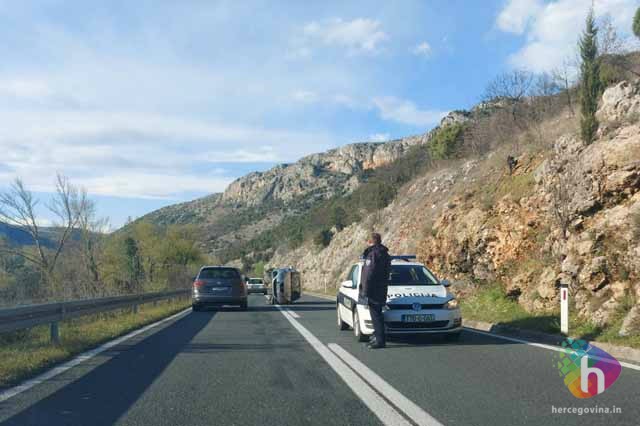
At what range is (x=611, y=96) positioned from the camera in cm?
2100

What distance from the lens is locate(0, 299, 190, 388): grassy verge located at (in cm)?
A: 793

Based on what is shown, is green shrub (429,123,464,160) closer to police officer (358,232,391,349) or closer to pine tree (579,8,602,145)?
pine tree (579,8,602,145)

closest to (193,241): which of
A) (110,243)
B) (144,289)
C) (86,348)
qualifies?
(110,243)

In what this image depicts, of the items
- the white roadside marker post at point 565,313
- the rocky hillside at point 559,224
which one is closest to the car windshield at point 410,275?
the white roadside marker post at point 565,313

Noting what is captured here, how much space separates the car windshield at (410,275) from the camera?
11797 mm

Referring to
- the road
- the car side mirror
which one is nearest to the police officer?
the road

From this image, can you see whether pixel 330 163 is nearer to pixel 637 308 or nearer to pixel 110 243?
pixel 110 243

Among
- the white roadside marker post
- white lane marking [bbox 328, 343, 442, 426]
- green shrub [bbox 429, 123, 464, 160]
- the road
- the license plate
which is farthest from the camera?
green shrub [bbox 429, 123, 464, 160]

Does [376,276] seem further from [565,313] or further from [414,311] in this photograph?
[565,313]

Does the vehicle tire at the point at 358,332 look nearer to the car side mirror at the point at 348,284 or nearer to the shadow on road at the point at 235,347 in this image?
the car side mirror at the point at 348,284

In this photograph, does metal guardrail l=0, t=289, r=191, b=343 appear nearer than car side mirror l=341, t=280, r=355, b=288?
Yes

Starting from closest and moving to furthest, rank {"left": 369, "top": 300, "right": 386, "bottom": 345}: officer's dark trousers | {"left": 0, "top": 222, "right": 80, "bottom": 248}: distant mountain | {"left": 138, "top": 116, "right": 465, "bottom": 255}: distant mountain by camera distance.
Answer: {"left": 369, "top": 300, "right": 386, "bottom": 345}: officer's dark trousers, {"left": 0, "top": 222, "right": 80, "bottom": 248}: distant mountain, {"left": 138, "top": 116, "right": 465, "bottom": 255}: distant mountain

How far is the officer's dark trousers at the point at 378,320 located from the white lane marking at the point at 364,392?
88cm

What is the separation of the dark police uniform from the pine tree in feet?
41.1
